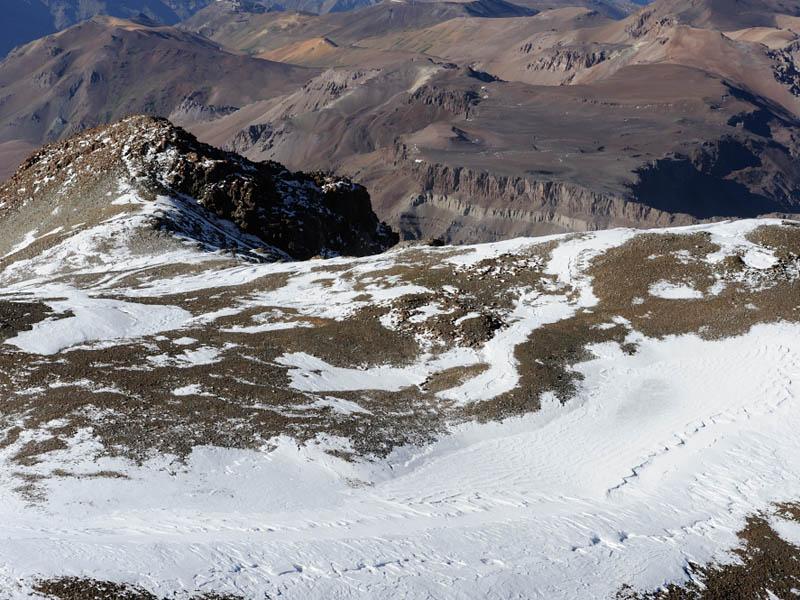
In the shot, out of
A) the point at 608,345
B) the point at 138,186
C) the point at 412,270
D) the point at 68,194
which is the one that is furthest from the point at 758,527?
the point at 68,194

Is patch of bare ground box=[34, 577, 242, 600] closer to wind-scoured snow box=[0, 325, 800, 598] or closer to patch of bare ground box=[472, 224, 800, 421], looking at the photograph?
wind-scoured snow box=[0, 325, 800, 598]

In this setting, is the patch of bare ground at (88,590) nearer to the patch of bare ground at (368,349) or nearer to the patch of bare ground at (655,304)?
the patch of bare ground at (368,349)

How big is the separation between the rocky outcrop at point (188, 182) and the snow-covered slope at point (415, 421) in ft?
124

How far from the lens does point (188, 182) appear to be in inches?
4213

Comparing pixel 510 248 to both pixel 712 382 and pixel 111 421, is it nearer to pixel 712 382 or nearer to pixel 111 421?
pixel 712 382

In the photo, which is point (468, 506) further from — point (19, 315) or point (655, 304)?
point (19, 315)

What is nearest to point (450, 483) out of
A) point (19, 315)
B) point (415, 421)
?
point (415, 421)

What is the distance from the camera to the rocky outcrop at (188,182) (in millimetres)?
105875

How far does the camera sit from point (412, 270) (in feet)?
219

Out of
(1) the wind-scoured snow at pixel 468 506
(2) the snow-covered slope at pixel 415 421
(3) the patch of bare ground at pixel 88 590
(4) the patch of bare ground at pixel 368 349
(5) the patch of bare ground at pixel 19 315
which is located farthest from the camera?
(5) the patch of bare ground at pixel 19 315

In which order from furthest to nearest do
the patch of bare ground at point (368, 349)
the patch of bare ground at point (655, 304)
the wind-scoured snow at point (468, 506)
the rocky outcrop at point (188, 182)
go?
1. the rocky outcrop at point (188, 182)
2. the patch of bare ground at point (655, 304)
3. the patch of bare ground at point (368, 349)
4. the wind-scoured snow at point (468, 506)

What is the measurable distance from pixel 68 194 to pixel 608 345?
79876 millimetres

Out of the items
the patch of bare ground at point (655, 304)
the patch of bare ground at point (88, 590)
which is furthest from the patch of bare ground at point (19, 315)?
the patch of bare ground at point (655, 304)

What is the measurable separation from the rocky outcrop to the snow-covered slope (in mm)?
37871
